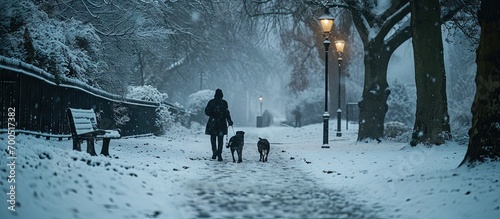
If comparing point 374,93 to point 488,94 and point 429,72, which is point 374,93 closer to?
point 429,72

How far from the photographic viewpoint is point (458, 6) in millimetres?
16172

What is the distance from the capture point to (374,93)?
18281mm

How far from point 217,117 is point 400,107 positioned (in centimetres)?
2668

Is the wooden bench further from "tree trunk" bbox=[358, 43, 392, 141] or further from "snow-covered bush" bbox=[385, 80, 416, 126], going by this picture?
"snow-covered bush" bbox=[385, 80, 416, 126]

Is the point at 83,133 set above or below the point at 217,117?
below

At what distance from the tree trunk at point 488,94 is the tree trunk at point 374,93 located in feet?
33.2

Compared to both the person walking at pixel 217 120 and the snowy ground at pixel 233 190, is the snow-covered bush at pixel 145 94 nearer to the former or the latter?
the person walking at pixel 217 120

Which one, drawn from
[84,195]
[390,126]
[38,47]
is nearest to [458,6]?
[390,126]

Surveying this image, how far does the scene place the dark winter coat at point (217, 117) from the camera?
41.5 feet

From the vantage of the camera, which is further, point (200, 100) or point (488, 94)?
point (200, 100)

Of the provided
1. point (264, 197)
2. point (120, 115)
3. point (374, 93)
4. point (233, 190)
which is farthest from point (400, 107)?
point (264, 197)

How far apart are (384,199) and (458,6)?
11.1 meters

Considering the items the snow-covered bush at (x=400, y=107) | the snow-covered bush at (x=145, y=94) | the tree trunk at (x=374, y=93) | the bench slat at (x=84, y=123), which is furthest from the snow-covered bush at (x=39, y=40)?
the snow-covered bush at (x=400, y=107)

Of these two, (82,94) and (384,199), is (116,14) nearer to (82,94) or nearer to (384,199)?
(82,94)
